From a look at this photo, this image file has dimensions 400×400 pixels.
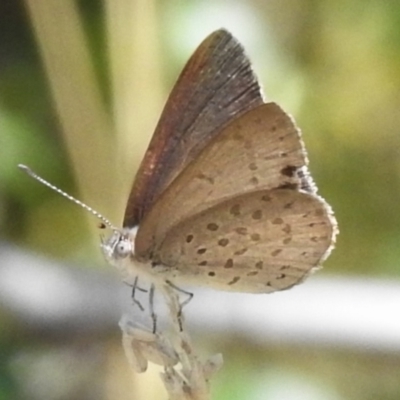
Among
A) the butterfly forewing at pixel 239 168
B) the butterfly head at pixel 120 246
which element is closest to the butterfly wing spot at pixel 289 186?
the butterfly forewing at pixel 239 168

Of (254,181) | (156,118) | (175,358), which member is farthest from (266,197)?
(156,118)

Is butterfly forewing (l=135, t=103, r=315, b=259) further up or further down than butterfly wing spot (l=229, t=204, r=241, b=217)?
further up

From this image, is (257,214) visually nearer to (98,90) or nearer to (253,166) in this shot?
(253,166)

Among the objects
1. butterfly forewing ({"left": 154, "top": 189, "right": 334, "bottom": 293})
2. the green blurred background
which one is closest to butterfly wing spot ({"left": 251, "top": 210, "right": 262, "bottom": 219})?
butterfly forewing ({"left": 154, "top": 189, "right": 334, "bottom": 293})

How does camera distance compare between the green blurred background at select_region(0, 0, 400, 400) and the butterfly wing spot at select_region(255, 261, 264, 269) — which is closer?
the butterfly wing spot at select_region(255, 261, 264, 269)

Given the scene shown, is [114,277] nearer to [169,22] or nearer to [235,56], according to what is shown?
[169,22]

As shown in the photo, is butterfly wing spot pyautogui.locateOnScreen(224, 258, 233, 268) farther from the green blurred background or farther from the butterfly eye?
the green blurred background
